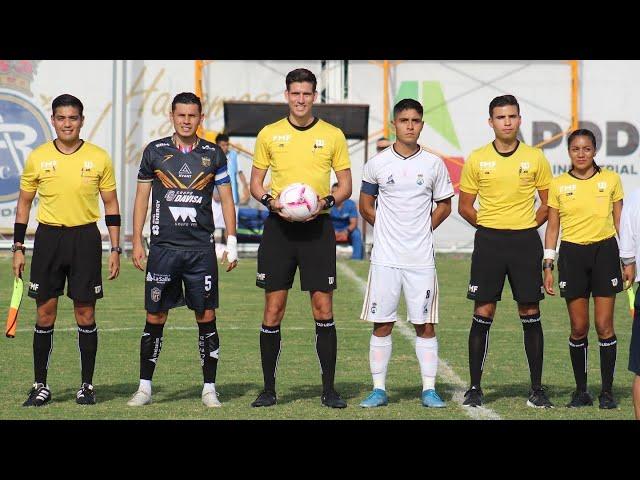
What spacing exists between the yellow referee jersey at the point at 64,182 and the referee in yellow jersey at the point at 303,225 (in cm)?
119

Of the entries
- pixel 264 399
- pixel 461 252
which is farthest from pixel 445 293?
pixel 264 399

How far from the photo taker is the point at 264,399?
8961mm

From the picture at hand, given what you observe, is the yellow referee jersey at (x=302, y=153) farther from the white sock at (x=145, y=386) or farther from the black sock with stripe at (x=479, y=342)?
the white sock at (x=145, y=386)

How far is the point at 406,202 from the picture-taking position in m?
9.04

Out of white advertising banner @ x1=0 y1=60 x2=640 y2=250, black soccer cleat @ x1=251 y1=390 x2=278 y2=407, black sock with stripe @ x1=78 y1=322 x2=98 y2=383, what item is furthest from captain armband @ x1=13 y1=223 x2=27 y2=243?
white advertising banner @ x1=0 y1=60 x2=640 y2=250

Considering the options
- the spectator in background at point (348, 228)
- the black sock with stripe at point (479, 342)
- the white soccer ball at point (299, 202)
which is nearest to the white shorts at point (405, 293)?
the black sock with stripe at point (479, 342)

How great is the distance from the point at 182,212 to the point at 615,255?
3230mm

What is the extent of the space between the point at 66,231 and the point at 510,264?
10.7 feet

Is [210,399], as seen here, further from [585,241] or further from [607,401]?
[585,241]

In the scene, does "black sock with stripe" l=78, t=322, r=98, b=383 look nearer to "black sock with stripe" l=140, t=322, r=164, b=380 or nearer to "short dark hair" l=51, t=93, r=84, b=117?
"black sock with stripe" l=140, t=322, r=164, b=380

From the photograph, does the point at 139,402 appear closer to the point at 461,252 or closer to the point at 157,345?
the point at 157,345

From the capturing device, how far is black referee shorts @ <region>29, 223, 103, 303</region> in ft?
29.7

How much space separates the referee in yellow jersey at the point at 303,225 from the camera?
9.02 meters

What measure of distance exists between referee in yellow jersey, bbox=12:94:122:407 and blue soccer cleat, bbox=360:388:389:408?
1954 millimetres
